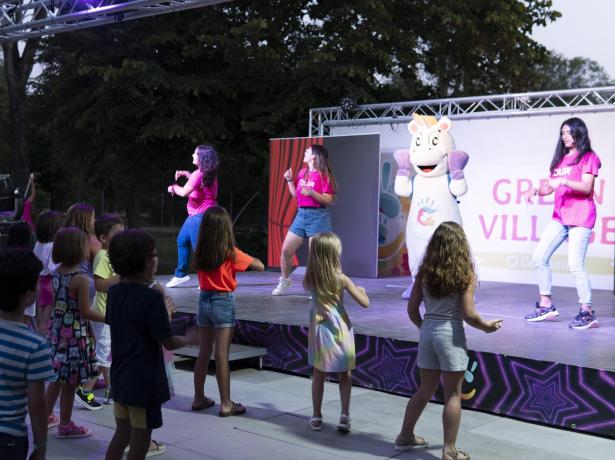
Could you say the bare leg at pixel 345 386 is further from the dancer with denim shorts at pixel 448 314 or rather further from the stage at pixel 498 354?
the stage at pixel 498 354

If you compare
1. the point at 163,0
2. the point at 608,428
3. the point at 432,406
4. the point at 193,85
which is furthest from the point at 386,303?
the point at 193,85

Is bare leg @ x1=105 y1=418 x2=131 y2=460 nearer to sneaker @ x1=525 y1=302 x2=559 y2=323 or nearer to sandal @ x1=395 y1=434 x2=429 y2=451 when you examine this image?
sandal @ x1=395 y1=434 x2=429 y2=451

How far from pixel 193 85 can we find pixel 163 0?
4.26 m

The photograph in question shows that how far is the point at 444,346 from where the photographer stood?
359 centimetres

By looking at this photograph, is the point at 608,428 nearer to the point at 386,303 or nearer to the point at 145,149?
the point at 386,303

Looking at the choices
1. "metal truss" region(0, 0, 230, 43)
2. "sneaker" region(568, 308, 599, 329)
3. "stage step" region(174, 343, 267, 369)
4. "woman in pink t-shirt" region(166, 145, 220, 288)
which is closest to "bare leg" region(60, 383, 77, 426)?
"stage step" region(174, 343, 267, 369)

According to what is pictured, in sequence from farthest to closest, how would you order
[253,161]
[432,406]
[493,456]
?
[253,161], [432,406], [493,456]

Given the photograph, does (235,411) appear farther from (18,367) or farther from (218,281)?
(18,367)

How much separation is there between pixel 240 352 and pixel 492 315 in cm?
232

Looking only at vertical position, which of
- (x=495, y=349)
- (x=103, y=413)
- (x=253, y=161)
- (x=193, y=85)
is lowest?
(x=103, y=413)

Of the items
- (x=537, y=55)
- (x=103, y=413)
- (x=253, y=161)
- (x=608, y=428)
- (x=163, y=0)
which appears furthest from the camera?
(x=537, y=55)

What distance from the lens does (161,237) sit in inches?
866

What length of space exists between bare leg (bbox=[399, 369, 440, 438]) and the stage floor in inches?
42.8

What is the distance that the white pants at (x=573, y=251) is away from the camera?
5.92 m
